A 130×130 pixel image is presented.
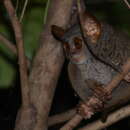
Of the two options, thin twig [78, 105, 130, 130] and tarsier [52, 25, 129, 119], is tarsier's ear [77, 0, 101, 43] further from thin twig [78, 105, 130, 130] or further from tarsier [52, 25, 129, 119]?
thin twig [78, 105, 130, 130]

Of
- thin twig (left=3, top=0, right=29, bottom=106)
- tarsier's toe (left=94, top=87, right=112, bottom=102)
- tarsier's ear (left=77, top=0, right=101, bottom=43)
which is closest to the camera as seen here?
thin twig (left=3, top=0, right=29, bottom=106)

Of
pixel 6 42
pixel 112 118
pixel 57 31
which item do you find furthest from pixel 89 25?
pixel 112 118

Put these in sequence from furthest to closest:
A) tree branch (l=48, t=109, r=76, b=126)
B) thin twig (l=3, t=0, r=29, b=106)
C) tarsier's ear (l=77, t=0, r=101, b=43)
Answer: tree branch (l=48, t=109, r=76, b=126), tarsier's ear (l=77, t=0, r=101, b=43), thin twig (l=3, t=0, r=29, b=106)

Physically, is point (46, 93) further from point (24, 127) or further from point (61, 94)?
point (61, 94)

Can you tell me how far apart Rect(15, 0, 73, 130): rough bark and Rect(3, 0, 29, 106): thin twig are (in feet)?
0.22

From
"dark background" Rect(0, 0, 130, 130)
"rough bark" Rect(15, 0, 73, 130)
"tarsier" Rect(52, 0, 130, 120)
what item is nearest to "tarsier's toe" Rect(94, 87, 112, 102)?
"tarsier" Rect(52, 0, 130, 120)

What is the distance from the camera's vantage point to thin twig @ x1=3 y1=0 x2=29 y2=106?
113cm

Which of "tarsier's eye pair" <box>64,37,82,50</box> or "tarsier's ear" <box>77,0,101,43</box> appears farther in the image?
"tarsier's eye pair" <box>64,37,82,50</box>

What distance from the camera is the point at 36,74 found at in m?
1.45

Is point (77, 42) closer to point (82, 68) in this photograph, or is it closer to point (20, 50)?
point (82, 68)

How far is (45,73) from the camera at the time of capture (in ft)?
4.75

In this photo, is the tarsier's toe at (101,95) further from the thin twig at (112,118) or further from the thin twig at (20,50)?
the thin twig at (20,50)

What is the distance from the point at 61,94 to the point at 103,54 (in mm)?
835

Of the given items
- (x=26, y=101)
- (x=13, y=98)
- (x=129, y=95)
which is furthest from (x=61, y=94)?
(x=26, y=101)
